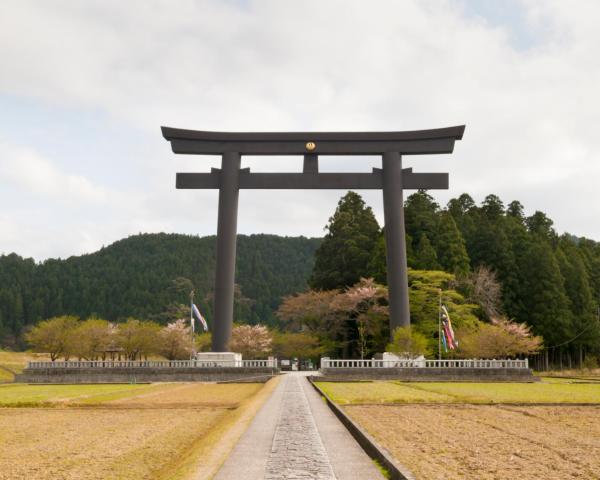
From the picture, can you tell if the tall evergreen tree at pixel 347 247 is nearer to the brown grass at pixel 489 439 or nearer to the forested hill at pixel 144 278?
the brown grass at pixel 489 439

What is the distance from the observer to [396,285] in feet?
135

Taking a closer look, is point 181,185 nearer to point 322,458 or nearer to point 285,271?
point 322,458

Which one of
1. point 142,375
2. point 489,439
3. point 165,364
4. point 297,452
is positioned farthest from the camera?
point 165,364

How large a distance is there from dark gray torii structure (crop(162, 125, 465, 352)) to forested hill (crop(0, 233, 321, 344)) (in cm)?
8020

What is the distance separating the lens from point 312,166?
42719 millimetres

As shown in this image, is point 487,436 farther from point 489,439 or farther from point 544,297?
point 544,297

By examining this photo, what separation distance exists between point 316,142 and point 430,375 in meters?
16.2

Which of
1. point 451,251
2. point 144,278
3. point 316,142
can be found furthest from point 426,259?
point 144,278

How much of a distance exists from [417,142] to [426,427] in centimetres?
3116

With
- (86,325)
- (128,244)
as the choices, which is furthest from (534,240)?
(128,244)

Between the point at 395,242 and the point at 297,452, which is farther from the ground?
the point at 395,242

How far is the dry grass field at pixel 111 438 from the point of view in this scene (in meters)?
9.28

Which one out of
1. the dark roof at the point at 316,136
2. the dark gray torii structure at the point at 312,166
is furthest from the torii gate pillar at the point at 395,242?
the dark roof at the point at 316,136

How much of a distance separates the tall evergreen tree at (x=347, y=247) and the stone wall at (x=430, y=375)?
68.3 ft
